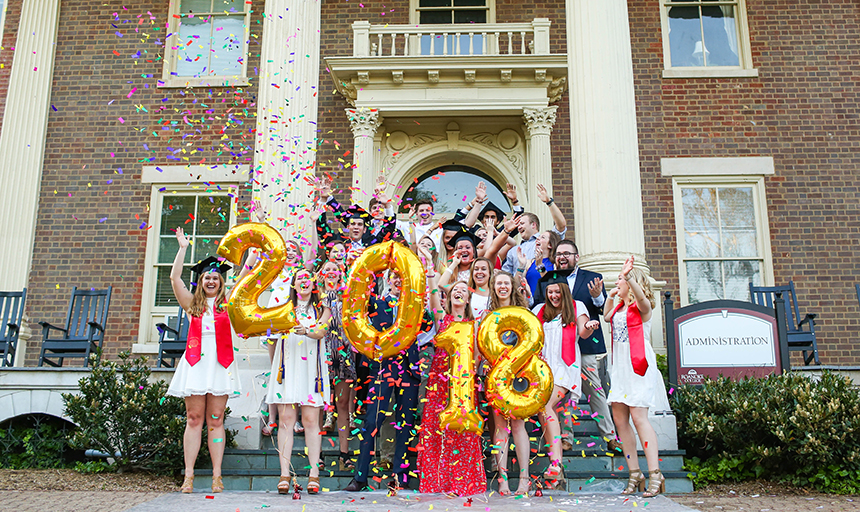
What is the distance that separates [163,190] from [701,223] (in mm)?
8620

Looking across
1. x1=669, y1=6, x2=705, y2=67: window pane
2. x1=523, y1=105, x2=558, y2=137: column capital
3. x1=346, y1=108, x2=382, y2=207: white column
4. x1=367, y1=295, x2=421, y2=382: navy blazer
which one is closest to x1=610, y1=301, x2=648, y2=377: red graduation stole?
x1=367, y1=295, x2=421, y2=382: navy blazer

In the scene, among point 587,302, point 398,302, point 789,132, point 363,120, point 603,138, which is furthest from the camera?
point 789,132

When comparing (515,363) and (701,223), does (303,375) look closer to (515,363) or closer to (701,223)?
(515,363)

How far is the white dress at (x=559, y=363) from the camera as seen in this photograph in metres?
5.91

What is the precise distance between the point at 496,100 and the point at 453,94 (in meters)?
0.66

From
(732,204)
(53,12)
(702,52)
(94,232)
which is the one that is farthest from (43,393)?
(702,52)

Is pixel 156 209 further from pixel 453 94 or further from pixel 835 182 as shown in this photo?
pixel 835 182

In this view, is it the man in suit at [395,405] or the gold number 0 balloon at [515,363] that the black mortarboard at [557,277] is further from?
the man in suit at [395,405]

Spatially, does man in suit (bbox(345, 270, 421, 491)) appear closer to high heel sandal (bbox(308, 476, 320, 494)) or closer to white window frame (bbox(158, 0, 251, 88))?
high heel sandal (bbox(308, 476, 320, 494))

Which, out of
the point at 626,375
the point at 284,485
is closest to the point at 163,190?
the point at 284,485

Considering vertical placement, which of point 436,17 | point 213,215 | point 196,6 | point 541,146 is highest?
point 196,6

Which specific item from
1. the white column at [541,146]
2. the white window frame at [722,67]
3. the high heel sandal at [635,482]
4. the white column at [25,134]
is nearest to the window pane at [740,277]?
the white column at [541,146]

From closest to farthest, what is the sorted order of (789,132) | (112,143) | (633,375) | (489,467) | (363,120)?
(633,375) → (489,467) → (363,120) → (789,132) → (112,143)

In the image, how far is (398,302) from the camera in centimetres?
532
